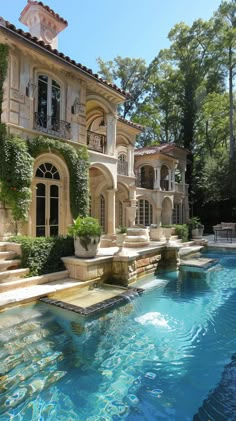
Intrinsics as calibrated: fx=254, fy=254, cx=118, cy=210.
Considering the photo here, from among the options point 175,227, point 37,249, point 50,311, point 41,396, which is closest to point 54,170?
point 37,249

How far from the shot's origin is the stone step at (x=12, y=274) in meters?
6.91

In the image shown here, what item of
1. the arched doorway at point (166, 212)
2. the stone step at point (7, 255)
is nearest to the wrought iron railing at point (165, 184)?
the arched doorway at point (166, 212)

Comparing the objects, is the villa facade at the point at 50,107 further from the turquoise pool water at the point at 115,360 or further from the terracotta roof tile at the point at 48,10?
the turquoise pool water at the point at 115,360

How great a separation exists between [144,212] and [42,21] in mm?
14365

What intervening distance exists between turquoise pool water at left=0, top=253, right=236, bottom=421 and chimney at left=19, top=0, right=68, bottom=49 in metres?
12.5

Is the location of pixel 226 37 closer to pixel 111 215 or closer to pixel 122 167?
pixel 122 167

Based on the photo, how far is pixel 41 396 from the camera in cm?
346

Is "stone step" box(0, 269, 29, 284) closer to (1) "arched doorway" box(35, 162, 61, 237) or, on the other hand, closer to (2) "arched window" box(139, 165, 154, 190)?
(1) "arched doorway" box(35, 162, 61, 237)

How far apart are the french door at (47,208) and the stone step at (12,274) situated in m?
2.85

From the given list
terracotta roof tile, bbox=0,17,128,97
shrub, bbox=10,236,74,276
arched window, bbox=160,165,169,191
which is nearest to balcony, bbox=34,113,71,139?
terracotta roof tile, bbox=0,17,128,97

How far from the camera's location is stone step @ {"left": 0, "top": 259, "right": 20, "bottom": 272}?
23.7 ft

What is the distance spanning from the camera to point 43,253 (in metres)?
7.93

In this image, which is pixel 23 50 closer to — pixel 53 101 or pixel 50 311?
pixel 53 101

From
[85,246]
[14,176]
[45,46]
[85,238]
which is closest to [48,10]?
[45,46]
